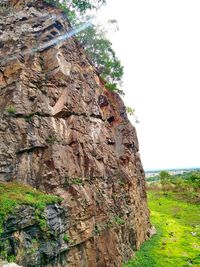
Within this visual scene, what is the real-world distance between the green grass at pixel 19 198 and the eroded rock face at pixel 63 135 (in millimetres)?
770

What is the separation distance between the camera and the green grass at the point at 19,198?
11844 millimetres

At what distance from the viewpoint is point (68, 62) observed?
2025 centimetres

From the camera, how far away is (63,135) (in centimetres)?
1719

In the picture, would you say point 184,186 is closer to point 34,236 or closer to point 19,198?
point 34,236

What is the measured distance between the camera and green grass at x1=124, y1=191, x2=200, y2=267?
21797 mm

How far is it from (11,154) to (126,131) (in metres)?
14.0

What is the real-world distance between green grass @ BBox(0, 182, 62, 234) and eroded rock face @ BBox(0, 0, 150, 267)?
0.77m

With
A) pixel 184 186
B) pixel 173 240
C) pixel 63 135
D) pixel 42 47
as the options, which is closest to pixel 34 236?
pixel 63 135

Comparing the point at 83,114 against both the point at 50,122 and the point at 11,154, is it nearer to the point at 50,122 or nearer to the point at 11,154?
the point at 50,122

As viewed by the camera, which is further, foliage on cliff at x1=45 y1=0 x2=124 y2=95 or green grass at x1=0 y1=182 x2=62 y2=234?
foliage on cliff at x1=45 y1=0 x2=124 y2=95

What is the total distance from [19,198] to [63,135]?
5366 mm

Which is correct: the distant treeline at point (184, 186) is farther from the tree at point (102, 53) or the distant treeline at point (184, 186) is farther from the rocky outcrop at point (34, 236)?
the rocky outcrop at point (34, 236)

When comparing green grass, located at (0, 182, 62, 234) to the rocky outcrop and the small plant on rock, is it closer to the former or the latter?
the rocky outcrop

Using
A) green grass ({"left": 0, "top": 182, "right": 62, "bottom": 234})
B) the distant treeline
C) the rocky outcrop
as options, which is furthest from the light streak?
the distant treeline
